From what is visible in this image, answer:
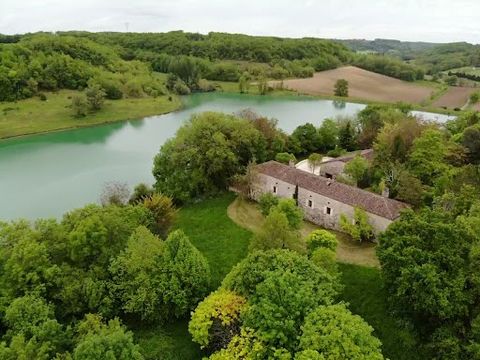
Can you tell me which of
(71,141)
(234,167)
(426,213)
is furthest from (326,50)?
(426,213)

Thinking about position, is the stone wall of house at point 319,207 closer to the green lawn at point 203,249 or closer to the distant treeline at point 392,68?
the green lawn at point 203,249

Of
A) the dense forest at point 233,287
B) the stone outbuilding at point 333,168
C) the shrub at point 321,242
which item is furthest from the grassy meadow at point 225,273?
the stone outbuilding at point 333,168

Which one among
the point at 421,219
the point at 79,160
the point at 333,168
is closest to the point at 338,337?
the point at 421,219

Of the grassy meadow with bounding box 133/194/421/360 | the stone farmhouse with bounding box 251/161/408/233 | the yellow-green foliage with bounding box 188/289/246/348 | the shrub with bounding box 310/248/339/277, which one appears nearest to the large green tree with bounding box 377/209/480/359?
the grassy meadow with bounding box 133/194/421/360

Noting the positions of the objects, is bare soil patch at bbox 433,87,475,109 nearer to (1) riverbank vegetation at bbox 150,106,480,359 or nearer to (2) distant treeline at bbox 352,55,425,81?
(2) distant treeline at bbox 352,55,425,81

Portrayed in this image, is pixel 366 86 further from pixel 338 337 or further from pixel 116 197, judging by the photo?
pixel 338 337
